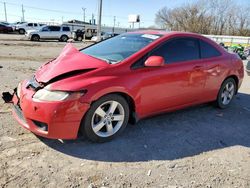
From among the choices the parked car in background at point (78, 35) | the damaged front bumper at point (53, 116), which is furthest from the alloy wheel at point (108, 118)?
the parked car in background at point (78, 35)

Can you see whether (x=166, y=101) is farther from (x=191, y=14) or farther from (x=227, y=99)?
(x=191, y=14)

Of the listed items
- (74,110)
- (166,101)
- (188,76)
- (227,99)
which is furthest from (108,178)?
(227,99)

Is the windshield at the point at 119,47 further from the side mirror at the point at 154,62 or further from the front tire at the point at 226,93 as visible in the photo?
the front tire at the point at 226,93

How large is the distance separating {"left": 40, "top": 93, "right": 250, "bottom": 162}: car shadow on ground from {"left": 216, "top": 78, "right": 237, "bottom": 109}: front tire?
223 millimetres

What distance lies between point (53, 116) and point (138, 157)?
116 cm

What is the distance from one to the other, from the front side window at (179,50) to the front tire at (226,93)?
3.55ft

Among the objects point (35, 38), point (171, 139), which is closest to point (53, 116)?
point (171, 139)

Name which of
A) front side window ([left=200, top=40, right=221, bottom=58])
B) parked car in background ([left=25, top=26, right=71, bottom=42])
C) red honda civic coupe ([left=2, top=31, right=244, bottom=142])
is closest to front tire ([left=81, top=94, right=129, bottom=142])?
red honda civic coupe ([left=2, top=31, right=244, bottom=142])

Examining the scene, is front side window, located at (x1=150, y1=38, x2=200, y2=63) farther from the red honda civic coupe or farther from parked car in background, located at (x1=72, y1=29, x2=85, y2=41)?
parked car in background, located at (x1=72, y1=29, x2=85, y2=41)

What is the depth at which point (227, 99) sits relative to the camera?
5871 mm

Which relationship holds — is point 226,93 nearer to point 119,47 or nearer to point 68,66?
point 119,47

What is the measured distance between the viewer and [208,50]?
5.25 metres

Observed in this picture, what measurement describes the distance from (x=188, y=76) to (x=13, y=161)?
297 cm

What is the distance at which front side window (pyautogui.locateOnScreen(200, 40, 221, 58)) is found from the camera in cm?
512
